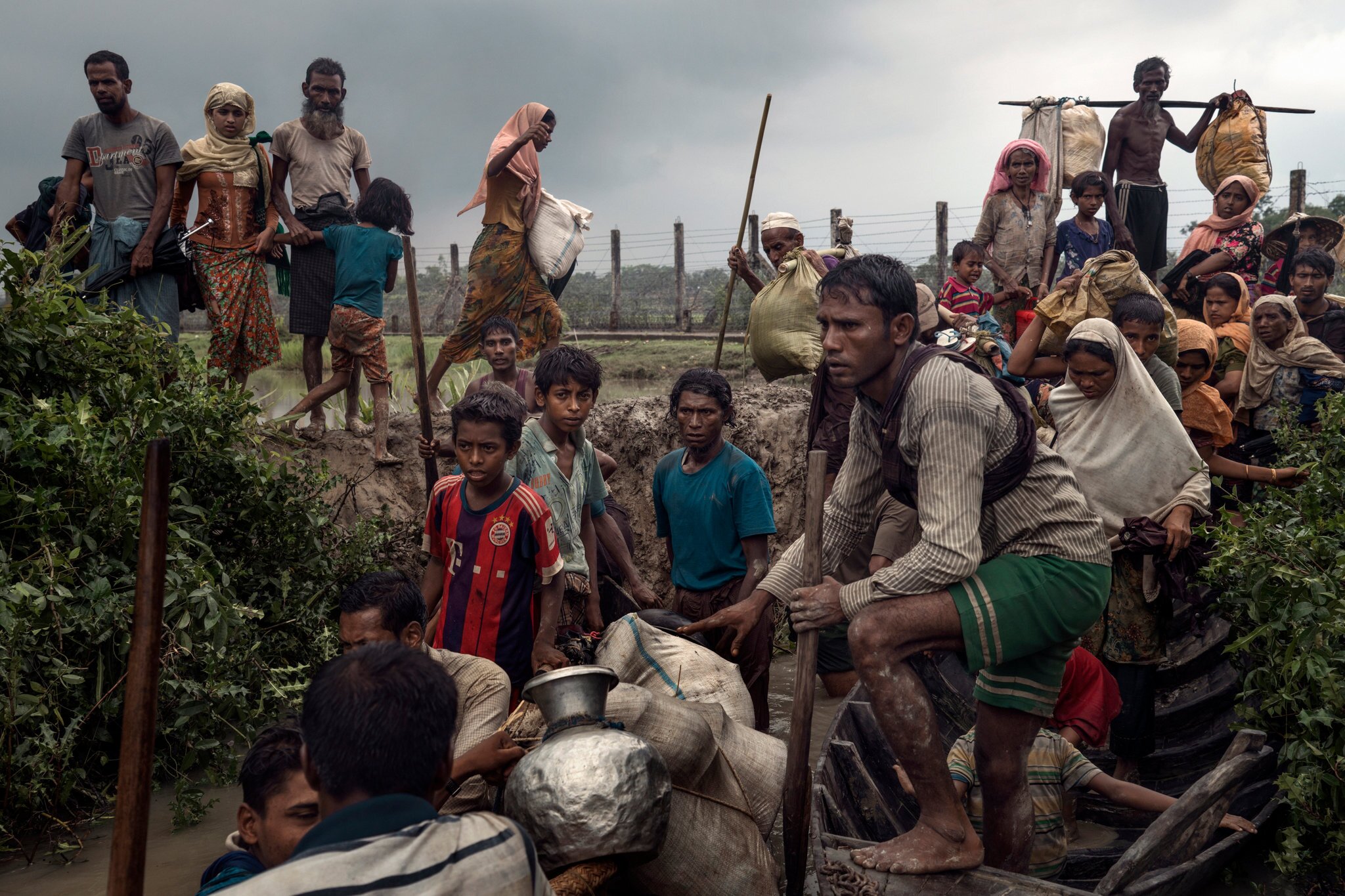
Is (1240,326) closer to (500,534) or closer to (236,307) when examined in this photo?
(500,534)

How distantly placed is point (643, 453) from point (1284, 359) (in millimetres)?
4122

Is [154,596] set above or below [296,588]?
above

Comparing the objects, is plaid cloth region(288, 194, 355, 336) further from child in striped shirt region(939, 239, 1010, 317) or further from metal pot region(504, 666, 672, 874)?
metal pot region(504, 666, 672, 874)

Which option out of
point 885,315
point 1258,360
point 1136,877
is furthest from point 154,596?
point 1258,360

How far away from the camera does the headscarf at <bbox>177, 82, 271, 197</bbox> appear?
19.8 ft

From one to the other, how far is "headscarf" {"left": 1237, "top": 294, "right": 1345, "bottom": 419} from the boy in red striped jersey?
4.27 meters

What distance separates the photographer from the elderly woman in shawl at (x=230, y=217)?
6.07 m

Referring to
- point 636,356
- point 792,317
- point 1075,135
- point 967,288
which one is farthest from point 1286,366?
point 636,356

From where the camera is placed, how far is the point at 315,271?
6.24 meters

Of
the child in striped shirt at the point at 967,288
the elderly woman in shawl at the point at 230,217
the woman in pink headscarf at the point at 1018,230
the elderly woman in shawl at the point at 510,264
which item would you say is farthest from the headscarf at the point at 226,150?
the woman in pink headscarf at the point at 1018,230

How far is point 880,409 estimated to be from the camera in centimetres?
290

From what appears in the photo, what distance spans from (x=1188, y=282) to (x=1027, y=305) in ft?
4.00

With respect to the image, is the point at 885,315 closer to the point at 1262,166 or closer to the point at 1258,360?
the point at 1258,360

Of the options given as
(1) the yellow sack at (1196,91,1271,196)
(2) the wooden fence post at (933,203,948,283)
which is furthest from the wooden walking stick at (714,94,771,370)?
(2) the wooden fence post at (933,203,948,283)
